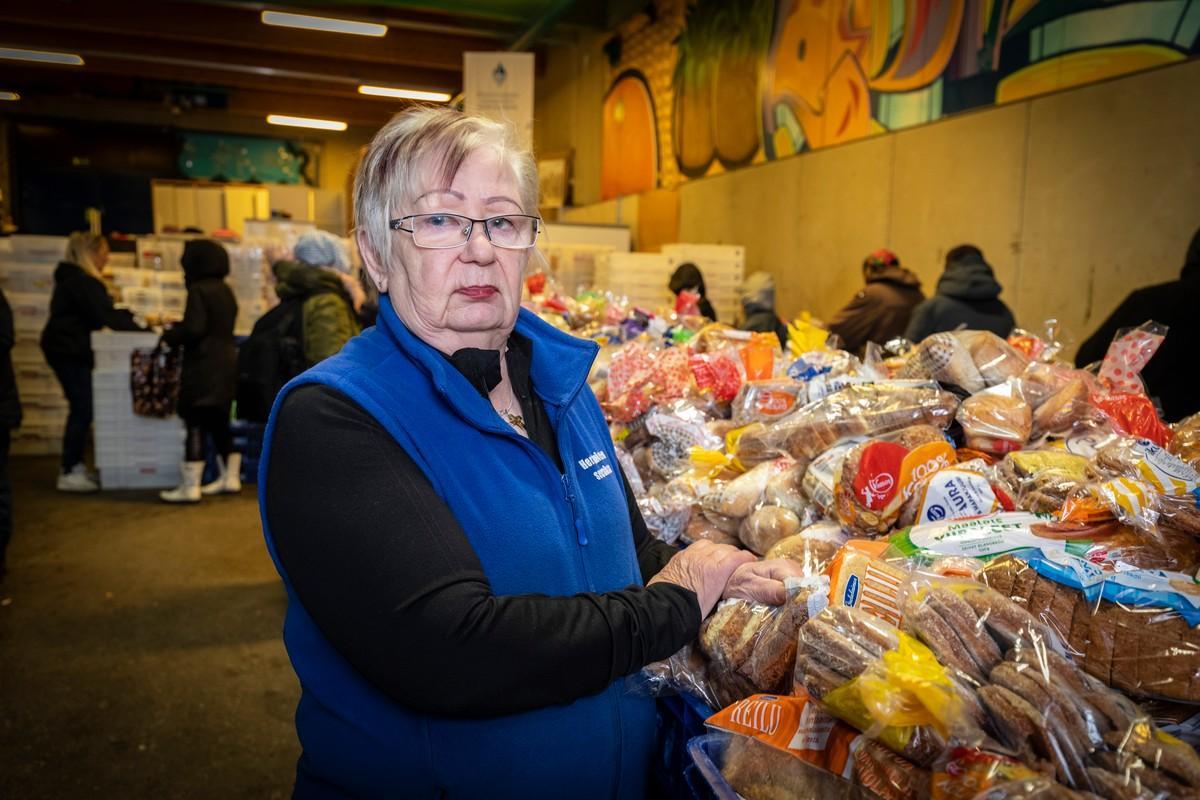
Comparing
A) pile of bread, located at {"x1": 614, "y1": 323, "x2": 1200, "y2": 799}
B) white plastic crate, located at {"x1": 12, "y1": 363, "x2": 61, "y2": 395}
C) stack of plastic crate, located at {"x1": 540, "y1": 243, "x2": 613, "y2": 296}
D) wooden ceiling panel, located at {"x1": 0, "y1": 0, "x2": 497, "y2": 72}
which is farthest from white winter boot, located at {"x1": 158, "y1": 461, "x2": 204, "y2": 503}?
wooden ceiling panel, located at {"x1": 0, "y1": 0, "x2": 497, "y2": 72}

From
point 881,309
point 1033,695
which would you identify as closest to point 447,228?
point 1033,695

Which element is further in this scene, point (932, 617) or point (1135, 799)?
point (932, 617)

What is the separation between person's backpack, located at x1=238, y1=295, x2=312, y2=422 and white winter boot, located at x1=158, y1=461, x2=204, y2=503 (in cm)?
188

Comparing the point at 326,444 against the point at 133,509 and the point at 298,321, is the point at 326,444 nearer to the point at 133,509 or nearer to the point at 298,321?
the point at 298,321

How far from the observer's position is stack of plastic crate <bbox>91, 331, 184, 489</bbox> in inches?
249

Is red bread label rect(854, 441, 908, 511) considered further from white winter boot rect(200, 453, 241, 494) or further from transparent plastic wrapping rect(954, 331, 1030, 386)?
white winter boot rect(200, 453, 241, 494)

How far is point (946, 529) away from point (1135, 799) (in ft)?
1.67

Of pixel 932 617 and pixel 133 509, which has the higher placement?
pixel 932 617

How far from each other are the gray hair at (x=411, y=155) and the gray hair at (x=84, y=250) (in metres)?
6.35

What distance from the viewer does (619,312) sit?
389cm

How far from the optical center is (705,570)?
4.37 feet

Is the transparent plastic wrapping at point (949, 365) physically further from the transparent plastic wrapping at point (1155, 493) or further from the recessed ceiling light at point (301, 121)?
the recessed ceiling light at point (301, 121)

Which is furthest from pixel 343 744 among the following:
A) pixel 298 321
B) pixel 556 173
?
pixel 556 173

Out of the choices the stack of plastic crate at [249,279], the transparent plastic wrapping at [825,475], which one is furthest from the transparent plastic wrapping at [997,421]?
the stack of plastic crate at [249,279]
